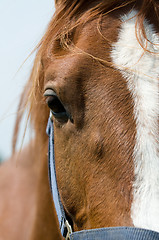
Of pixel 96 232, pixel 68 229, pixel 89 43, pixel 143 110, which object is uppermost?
pixel 89 43

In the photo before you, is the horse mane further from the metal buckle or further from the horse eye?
the metal buckle

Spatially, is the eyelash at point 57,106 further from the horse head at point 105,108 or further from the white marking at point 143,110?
the white marking at point 143,110

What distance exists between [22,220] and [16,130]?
2.42ft

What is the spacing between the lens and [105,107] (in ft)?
4.50

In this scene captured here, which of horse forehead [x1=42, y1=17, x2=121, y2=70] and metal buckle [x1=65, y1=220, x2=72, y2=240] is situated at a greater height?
horse forehead [x1=42, y1=17, x2=121, y2=70]

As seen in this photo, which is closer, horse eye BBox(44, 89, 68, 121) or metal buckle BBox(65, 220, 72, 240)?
horse eye BBox(44, 89, 68, 121)

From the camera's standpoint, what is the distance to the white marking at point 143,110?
1.14 meters

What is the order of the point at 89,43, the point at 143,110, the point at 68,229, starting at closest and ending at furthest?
the point at 143,110 → the point at 89,43 → the point at 68,229

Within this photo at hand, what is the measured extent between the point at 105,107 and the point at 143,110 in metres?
0.17

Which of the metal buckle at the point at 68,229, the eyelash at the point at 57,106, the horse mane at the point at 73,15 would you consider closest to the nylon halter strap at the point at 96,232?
the metal buckle at the point at 68,229

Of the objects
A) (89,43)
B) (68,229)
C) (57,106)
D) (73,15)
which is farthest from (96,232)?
(73,15)

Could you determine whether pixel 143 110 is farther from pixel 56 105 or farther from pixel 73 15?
pixel 73 15

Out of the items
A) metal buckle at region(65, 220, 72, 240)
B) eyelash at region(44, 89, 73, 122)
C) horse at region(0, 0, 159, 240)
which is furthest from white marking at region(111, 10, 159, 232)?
metal buckle at region(65, 220, 72, 240)

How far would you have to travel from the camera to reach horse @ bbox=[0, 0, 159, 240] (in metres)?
1.22
